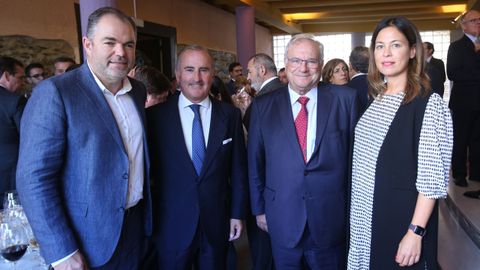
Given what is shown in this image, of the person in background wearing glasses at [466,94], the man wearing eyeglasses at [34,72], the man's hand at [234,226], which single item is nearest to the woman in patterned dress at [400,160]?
the man's hand at [234,226]

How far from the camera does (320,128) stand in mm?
1927

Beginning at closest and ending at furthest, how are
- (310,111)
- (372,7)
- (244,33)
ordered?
(310,111) < (244,33) < (372,7)

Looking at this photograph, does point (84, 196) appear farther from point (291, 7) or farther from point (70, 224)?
point (291, 7)

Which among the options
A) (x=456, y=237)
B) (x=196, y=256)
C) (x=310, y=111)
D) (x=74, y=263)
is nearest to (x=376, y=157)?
(x=310, y=111)

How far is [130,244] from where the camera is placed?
1.70 meters

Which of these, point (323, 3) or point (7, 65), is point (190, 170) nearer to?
point (7, 65)

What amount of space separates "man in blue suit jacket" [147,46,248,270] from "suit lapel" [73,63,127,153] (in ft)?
1.51

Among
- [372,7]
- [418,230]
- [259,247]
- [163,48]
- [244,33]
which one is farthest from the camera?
[372,7]

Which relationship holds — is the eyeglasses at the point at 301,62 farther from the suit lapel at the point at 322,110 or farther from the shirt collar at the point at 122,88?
the shirt collar at the point at 122,88

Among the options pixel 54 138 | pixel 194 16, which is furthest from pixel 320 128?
pixel 194 16

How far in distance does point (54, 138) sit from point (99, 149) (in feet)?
0.55

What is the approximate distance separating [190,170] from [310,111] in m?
0.69

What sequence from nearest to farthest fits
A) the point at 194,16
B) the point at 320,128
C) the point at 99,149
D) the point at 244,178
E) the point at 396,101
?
the point at 99,149, the point at 396,101, the point at 320,128, the point at 244,178, the point at 194,16

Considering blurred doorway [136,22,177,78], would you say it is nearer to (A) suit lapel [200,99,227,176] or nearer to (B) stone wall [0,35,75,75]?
(B) stone wall [0,35,75,75]
